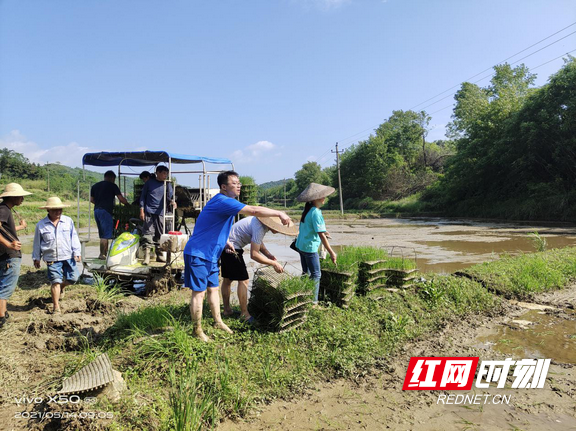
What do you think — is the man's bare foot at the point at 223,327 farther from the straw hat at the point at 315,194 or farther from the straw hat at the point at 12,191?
the straw hat at the point at 12,191

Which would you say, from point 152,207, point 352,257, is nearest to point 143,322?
point 352,257

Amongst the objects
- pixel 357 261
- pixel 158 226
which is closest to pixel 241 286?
pixel 357 261

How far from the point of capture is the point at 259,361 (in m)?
4.01

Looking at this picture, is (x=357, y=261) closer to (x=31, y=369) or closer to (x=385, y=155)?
(x=31, y=369)

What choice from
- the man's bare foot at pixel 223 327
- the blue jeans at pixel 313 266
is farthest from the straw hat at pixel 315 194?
the man's bare foot at pixel 223 327

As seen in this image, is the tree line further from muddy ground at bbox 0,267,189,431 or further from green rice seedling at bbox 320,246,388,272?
muddy ground at bbox 0,267,189,431

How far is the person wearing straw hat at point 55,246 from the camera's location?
18.4 feet

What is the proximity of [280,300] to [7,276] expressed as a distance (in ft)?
11.7

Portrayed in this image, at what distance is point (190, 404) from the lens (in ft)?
9.51

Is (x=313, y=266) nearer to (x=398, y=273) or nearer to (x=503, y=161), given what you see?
(x=398, y=273)

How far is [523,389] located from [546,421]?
0.62m

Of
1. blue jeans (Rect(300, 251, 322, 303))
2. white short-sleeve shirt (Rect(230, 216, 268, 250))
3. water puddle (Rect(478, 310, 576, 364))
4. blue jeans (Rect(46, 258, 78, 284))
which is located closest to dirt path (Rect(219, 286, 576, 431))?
water puddle (Rect(478, 310, 576, 364))

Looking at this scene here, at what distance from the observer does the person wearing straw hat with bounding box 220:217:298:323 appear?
4.61 metres

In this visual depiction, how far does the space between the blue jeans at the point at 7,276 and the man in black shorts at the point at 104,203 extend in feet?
10.4
